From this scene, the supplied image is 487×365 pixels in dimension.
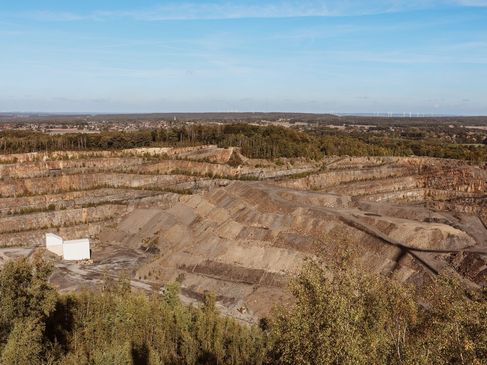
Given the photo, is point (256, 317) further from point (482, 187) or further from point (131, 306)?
point (482, 187)

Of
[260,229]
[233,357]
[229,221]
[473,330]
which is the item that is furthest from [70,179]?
[473,330]

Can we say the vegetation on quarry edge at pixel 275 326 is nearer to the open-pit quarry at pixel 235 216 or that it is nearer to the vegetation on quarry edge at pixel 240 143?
the open-pit quarry at pixel 235 216

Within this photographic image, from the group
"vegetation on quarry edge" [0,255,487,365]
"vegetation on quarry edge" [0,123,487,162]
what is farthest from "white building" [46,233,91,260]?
"vegetation on quarry edge" [0,123,487,162]

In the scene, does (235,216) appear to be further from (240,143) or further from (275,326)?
(240,143)

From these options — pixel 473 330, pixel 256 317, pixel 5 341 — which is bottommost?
pixel 256 317

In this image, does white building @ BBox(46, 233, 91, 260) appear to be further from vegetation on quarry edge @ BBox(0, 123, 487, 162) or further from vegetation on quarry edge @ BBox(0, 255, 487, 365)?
vegetation on quarry edge @ BBox(0, 123, 487, 162)

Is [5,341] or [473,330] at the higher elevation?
[473,330]

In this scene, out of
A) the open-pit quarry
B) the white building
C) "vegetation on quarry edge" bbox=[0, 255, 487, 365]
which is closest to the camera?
"vegetation on quarry edge" bbox=[0, 255, 487, 365]
